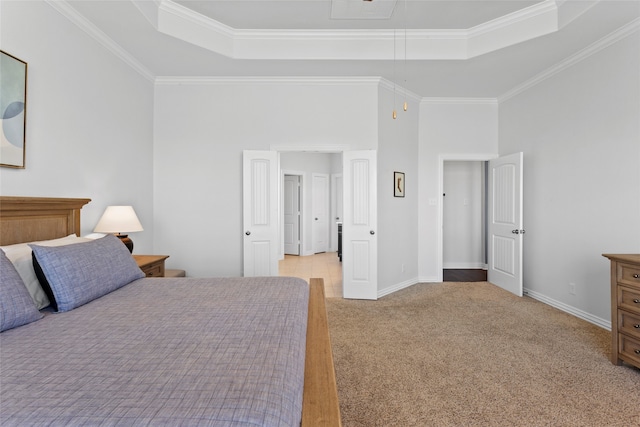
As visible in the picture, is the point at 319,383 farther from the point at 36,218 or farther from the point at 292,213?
the point at 292,213

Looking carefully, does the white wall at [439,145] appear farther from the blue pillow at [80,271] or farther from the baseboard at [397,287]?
the blue pillow at [80,271]

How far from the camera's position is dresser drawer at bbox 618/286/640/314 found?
2.13m

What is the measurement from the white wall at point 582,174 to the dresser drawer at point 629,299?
2.88ft

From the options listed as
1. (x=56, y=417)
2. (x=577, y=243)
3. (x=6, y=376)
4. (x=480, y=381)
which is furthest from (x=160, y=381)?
(x=577, y=243)

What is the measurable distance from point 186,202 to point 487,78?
4289 millimetres

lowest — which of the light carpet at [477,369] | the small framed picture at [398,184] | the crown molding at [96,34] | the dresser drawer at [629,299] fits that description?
the light carpet at [477,369]

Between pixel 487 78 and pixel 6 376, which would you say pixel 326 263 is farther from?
pixel 6 376

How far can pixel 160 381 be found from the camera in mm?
883

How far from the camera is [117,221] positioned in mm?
2785

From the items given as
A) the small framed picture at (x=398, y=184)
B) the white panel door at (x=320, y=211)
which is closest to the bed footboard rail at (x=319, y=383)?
the small framed picture at (x=398, y=184)

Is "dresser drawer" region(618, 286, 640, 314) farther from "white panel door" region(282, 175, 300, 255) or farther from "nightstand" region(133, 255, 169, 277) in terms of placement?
"white panel door" region(282, 175, 300, 255)

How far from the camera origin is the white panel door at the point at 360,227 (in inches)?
155

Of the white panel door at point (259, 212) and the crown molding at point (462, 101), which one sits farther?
the crown molding at point (462, 101)

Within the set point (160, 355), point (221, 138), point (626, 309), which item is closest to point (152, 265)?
point (221, 138)
